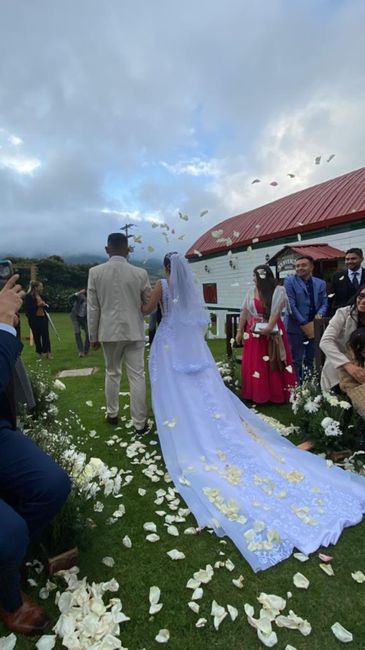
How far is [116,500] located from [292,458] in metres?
1.60

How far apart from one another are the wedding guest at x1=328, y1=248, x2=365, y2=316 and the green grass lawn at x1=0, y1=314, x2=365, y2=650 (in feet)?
13.1

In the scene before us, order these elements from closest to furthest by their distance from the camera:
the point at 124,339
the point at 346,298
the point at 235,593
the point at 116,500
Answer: the point at 235,593 → the point at 116,500 → the point at 124,339 → the point at 346,298

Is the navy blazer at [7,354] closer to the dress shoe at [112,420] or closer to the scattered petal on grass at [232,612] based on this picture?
the scattered petal on grass at [232,612]

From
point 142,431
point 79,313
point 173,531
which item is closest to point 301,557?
point 173,531

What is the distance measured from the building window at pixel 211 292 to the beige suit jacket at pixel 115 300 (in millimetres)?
14146

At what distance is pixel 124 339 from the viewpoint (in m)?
4.31

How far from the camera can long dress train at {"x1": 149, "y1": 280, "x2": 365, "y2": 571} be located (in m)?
2.52

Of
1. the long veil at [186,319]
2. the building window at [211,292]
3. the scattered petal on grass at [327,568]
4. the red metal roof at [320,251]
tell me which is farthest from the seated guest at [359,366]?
the building window at [211,292]

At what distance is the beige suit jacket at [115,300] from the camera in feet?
14.1

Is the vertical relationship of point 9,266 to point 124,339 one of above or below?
above

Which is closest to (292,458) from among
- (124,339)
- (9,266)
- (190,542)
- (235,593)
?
(190,542)

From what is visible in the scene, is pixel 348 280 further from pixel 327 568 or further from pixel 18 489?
pixel 18 489

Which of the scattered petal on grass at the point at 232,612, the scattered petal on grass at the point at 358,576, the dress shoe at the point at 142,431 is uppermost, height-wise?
the scattered petal on grass at the point at 232,612

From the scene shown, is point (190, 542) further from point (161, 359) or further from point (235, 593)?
point (161, 359)
